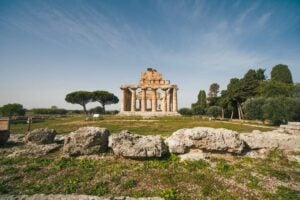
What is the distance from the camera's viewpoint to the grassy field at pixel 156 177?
18.4ft

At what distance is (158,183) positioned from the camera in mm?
6168

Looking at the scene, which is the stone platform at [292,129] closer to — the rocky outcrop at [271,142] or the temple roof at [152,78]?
the rocky outcrop at [271,142]

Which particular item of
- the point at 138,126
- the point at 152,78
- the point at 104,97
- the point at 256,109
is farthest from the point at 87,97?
the point at 256,109

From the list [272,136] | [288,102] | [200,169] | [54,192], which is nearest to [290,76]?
[288,102]

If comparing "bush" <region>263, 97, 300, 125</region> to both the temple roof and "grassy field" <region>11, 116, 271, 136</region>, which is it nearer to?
"grassy field" <region>11, 116, 271, 136</region>

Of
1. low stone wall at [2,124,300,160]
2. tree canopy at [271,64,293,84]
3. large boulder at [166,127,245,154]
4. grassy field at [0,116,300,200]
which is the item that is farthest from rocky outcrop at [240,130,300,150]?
tree canopy at [271,64,293,84]

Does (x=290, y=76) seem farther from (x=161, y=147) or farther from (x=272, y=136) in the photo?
(x=161, y=147)

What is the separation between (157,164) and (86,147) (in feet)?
12.2

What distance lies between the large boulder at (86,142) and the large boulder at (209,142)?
359 centimetres

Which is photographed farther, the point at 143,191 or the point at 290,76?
the point at 290,76

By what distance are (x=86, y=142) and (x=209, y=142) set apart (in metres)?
6.14

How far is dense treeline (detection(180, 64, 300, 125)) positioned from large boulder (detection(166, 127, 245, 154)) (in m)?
22.5

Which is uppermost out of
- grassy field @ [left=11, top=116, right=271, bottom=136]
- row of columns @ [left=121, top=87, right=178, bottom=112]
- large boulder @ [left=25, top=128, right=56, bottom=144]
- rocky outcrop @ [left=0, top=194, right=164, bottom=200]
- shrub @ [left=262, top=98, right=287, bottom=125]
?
row of columns @ [left=121, top=87, right=178, bottom=112]

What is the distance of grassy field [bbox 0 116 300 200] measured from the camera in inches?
221
